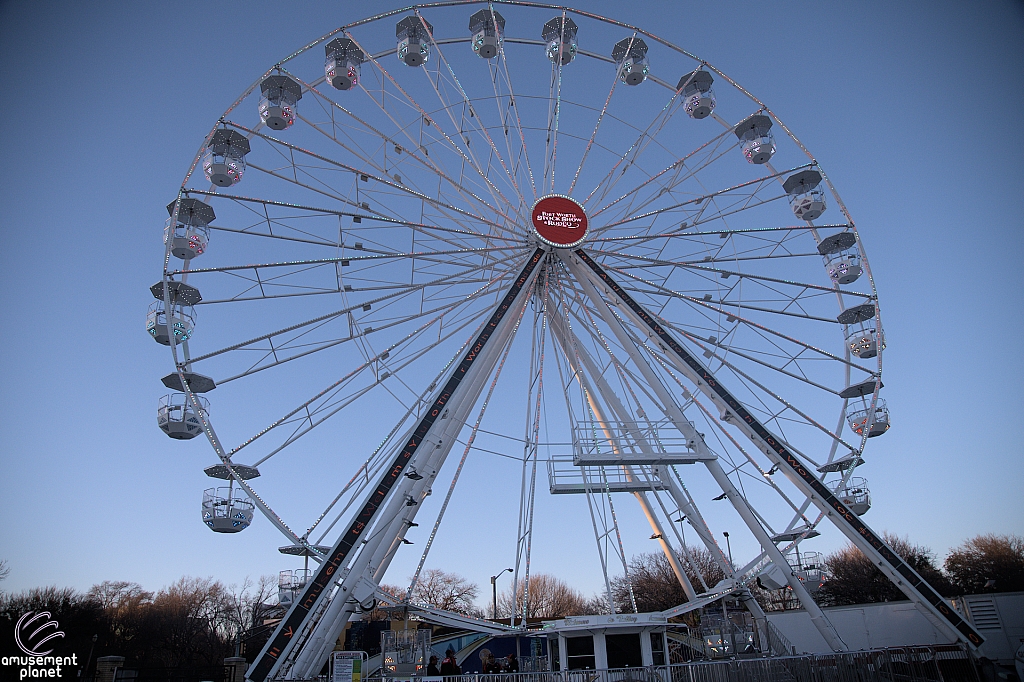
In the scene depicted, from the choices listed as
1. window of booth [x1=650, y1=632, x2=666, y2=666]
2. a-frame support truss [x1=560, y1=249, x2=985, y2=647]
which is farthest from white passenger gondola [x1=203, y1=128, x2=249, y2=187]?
window of booth [x1=650, y1=632, x2=666, y2=666]

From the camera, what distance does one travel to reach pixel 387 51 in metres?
19.1

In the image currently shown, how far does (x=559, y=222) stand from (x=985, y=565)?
40.4 meters

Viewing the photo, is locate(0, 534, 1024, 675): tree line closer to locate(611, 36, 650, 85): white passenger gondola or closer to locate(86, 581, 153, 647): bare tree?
locate(86, 581, 153, 647): bare tree

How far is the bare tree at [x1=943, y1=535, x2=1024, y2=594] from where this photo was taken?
3966cm

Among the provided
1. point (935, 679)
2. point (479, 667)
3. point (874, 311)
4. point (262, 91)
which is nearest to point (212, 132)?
point (262, 91)

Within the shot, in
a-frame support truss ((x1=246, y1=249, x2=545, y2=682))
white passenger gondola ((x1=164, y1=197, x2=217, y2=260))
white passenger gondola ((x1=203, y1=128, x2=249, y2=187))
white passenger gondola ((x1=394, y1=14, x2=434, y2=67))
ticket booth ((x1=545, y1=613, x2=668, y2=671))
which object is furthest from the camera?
white passenger gondola ((x1=394, y1=14, x2=434, y2=67))

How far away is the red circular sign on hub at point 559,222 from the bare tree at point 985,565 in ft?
118

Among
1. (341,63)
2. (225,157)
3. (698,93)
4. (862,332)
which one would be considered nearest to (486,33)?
(341,63)

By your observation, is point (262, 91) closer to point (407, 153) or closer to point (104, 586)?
point (407, 153)

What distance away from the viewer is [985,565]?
4206cm

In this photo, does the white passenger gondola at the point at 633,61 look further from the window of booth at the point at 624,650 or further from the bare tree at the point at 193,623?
the bare tree at the point at 193,623

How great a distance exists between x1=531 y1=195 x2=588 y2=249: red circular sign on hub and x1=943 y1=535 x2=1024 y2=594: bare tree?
3585cm

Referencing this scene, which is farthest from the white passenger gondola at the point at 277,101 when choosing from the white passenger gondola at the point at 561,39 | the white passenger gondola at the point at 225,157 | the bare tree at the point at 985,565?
the bare tree at the point at 985,565

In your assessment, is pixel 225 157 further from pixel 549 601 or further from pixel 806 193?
pixel 549 601
